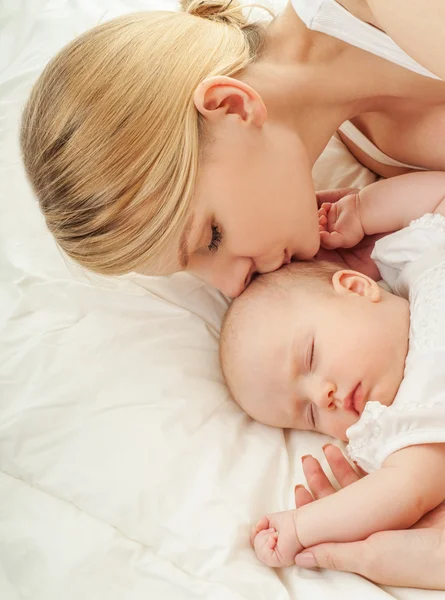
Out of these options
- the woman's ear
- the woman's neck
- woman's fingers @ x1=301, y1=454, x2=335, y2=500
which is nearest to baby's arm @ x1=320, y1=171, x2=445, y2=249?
the woman's neck

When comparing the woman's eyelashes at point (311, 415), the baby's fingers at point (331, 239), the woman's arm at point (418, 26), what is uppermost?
the woman's arm at point (418, 26)

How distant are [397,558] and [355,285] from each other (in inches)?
19.9

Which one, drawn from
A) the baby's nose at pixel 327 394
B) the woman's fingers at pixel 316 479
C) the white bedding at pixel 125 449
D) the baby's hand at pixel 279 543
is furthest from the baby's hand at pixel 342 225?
the baby's hand at pixel 279 543

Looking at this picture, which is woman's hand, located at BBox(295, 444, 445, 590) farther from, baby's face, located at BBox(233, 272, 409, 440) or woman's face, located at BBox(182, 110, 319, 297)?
woman's face, located at BBox(182, 110, 319, 297)

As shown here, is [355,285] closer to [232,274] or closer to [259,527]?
[232,274]

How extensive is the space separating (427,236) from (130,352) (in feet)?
1.98

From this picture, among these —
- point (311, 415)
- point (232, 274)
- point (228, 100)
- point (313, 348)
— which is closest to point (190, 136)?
point (228, 100)

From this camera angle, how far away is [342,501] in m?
1.01

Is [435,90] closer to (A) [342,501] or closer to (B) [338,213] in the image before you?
(B) [338,213]

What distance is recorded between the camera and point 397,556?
0.93 meters

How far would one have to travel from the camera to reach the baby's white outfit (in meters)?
1.02

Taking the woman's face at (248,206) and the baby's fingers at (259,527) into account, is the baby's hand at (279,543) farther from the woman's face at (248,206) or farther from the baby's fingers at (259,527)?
the woman's face at (248,206)

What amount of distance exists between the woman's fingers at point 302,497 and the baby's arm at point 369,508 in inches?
1.7

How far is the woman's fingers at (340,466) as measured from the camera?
110cm
